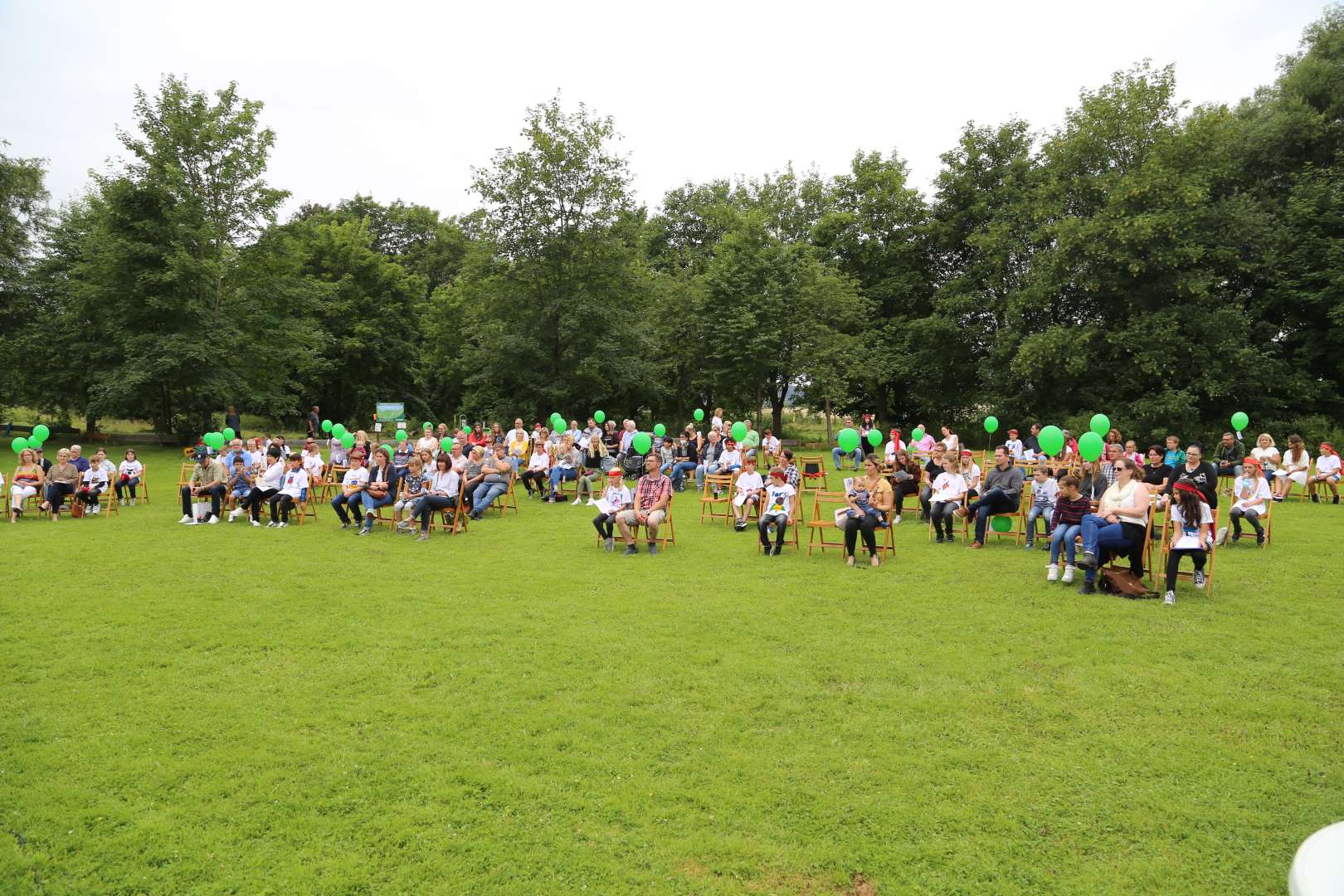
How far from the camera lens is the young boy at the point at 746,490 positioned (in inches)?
472

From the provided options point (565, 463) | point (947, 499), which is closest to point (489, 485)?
point (565, 463)

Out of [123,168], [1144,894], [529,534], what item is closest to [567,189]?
[123,168]

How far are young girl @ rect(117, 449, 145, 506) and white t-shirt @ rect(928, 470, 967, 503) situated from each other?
48.5 ft

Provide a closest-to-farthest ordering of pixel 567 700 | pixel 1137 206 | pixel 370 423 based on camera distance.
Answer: pixel 567 700 → pixel 1137 206 → pixel 370 423

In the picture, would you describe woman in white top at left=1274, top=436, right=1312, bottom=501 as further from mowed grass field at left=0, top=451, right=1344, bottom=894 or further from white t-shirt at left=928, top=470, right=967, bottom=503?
white t-shirt at left=928, top=470, right=967, bottom=503

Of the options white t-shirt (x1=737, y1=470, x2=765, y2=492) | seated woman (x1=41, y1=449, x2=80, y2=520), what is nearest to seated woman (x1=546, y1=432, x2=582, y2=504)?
white t-shirt (x1=737, y1=470, x2=765, y2=492)

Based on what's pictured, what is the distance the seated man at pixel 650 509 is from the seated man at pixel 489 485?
3.77m

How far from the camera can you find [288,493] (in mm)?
12688

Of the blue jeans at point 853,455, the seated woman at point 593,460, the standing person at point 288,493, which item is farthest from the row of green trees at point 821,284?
the standing person at point 288,493

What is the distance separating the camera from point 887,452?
16984 mm

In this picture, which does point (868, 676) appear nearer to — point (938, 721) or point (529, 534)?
point (938, 721)

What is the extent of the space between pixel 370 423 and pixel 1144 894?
44323 mm

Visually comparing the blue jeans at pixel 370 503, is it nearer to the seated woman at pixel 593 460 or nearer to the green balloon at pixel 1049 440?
the seated woman at pixel 593 460

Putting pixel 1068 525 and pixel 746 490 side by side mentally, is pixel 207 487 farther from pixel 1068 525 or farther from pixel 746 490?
pixel 1068 525
